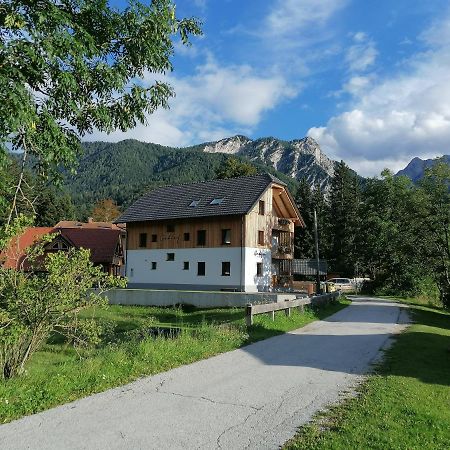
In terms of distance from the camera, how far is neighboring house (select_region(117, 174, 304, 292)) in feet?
119

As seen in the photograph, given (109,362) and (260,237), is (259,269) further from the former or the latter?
(109,362)

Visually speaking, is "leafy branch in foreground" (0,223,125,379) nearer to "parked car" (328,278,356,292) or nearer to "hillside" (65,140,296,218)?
"parked car" (328,278,356,292)

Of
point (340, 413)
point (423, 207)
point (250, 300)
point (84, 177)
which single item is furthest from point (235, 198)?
point (84, 177)

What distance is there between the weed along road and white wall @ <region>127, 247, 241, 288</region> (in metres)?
25.3

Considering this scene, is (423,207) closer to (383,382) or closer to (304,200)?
(383,382)

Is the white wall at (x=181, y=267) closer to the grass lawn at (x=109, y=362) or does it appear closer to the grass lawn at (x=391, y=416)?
the grass lawn at (x=109, y=362)

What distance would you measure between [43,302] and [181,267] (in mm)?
30975

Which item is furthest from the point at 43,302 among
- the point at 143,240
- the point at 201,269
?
the point at 143,240

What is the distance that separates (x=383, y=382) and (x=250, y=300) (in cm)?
2050

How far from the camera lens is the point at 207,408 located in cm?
633

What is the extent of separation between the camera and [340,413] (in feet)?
20.4

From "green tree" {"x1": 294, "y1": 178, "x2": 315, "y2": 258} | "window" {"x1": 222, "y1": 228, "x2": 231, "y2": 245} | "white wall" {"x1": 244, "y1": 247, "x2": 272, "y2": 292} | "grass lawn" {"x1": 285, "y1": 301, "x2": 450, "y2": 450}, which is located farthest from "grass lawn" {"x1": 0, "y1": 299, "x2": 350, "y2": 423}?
"green tree" {"x1": 294, "y1": 178, "x2": 315, "y2": 258}

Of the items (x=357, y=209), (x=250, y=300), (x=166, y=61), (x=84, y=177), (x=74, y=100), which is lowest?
(x=250, y=300)

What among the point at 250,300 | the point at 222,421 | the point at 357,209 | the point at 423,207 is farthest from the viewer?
the point at 357,209
